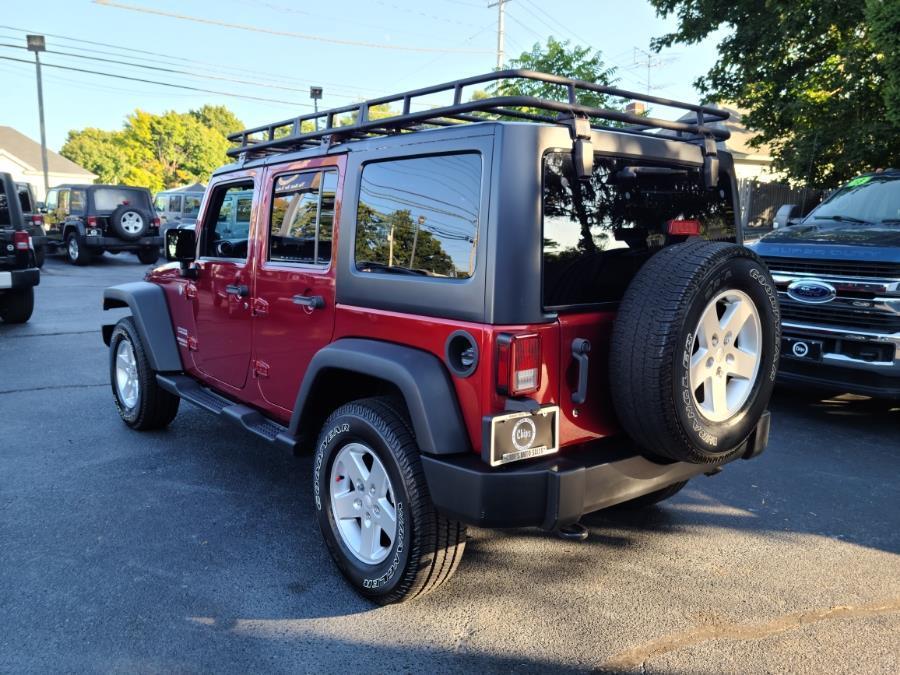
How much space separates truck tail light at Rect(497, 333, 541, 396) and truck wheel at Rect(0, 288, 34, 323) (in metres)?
9.03

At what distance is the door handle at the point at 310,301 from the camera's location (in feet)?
10.5

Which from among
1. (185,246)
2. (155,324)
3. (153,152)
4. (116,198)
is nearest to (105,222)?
(116,198)

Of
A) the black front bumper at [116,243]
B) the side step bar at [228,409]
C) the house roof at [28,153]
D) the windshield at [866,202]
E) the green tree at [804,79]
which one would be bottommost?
the side step bar at [228,409]

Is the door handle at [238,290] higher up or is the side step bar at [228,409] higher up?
the door handle at [238,290]

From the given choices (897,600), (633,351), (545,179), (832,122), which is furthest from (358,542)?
(832,122)

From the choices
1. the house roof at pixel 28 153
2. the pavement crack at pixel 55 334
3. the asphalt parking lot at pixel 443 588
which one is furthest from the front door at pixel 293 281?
the house roof at pixel 28 153

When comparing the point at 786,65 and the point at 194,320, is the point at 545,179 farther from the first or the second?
the point at 786,65

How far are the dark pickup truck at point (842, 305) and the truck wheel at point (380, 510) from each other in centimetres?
357

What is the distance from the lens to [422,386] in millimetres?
2535

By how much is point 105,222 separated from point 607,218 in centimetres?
1788

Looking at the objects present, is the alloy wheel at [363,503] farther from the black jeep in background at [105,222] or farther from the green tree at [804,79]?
the black jeep in background at [105,222]

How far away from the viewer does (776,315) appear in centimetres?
283

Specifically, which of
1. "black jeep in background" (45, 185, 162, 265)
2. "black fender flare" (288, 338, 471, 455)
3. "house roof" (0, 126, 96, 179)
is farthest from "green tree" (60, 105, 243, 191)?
"black fender flare" (288, 338, 471, 455)

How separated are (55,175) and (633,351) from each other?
7081 centimetres
